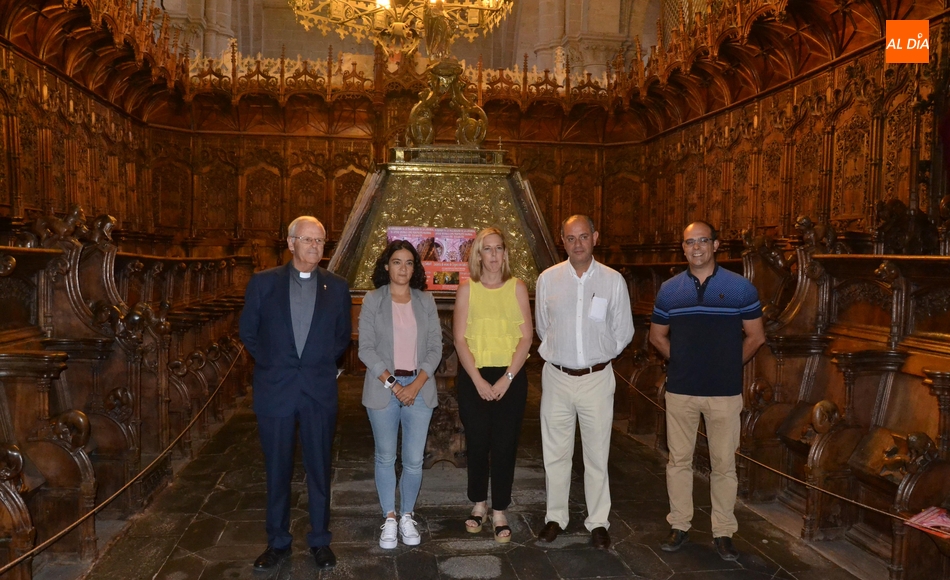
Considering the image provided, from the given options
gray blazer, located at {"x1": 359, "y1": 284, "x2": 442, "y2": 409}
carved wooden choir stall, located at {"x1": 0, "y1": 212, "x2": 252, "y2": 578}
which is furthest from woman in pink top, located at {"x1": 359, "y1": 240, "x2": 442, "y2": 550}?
carved wooden choir stall, located at {"x1": 0, "y1": 212, "x2": 252, "y2": 578}

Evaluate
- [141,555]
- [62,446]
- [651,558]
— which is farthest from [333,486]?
[651,558]

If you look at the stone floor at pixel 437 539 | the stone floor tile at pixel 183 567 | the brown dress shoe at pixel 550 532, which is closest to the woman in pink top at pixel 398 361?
the stone floor at pixel 437 539

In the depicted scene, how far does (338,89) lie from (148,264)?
629cm

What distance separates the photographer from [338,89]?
1147 cm

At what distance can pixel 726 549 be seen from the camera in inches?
137

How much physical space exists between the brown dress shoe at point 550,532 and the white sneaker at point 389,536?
78 centimetres

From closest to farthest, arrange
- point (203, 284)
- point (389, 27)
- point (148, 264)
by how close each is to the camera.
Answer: point (148, 264)
point (203, 284)
point (389, 27)

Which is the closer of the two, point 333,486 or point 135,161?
point 333,486

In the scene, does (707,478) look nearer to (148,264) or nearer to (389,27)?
(148,264)

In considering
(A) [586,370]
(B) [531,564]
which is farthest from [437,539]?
(A) [586,370]

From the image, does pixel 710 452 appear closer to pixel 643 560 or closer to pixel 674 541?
pixel 674 541

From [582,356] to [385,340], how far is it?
100 centimetres

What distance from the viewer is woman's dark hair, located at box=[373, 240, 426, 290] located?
3428mm

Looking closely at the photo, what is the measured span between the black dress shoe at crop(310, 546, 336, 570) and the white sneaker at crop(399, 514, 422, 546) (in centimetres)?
39
